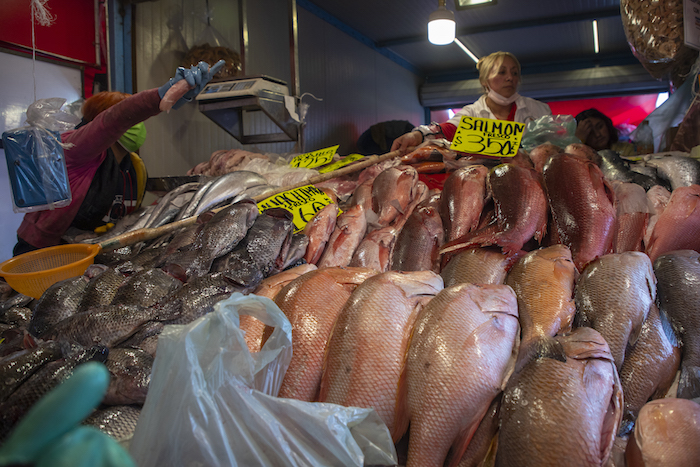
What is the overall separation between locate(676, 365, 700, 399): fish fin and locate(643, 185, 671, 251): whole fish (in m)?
0.75

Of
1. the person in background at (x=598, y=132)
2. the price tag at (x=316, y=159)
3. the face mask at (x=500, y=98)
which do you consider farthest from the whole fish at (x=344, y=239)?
the person in background at (x=598, y=132)

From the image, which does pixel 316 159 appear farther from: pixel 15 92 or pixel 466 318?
pixel 15 92

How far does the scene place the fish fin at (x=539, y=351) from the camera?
1062 mm

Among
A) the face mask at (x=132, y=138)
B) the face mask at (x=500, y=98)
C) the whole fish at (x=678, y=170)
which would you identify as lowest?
the whole fish at (x=678, y=170)

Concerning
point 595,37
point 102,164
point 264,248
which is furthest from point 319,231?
point 595,37

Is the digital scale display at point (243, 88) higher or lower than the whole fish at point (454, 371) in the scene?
higher

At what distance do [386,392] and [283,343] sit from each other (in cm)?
32

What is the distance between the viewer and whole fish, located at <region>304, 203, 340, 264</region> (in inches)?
84.0

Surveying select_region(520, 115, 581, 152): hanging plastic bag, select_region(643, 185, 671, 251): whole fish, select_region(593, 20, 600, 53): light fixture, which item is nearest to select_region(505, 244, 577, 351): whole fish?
select_region(643, 185, 671, 251): whole fish

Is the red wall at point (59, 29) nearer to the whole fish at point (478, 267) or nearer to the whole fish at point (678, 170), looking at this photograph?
the whole fish at point (478, 267)

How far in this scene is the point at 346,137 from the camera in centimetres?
1065

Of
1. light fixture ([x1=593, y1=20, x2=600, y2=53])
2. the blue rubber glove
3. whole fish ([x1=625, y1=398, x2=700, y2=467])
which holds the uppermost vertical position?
light fixture ([x1=593, y1=20, x2=600, y2=53])

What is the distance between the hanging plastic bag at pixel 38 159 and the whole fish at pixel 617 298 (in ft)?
9.59

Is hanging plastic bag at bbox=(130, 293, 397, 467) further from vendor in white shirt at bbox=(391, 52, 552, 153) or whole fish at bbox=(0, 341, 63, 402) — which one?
vendor in white shirt at bbox=(391, 52, 552, 153)
